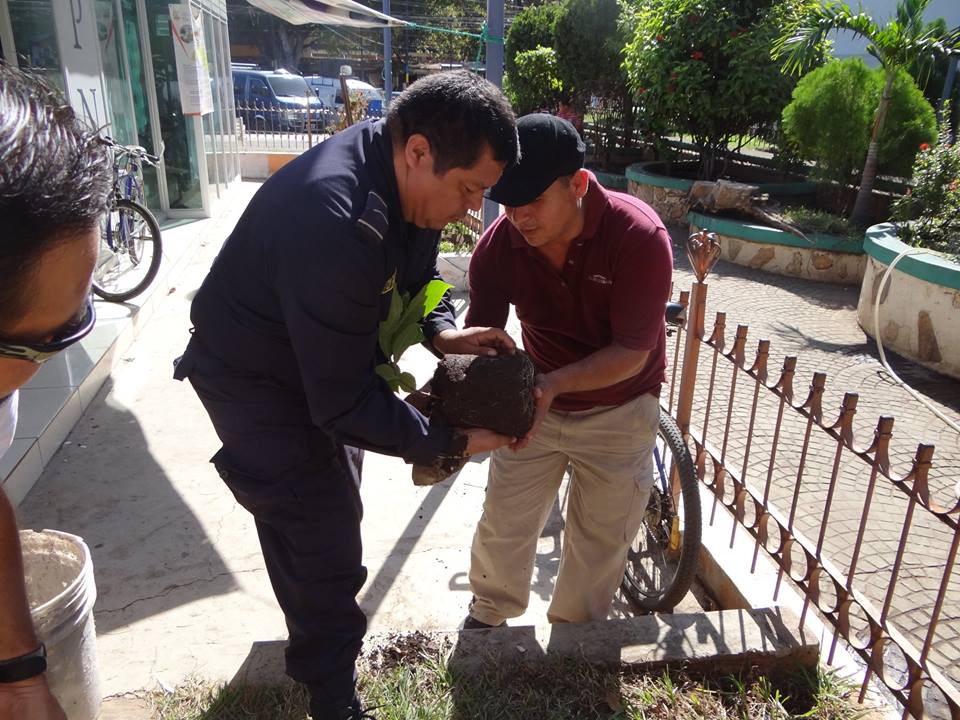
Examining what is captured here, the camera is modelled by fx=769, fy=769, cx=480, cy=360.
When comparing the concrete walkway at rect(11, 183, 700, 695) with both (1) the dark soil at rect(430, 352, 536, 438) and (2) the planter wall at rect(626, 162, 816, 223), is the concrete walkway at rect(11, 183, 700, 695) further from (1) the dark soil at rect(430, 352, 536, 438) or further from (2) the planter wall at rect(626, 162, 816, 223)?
(2) the planter wall at rect(626, 162, 816, 223)

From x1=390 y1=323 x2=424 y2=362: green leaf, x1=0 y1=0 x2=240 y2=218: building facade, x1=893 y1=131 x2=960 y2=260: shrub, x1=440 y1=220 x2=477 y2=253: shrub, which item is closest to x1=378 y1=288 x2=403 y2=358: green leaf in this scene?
x1=390 y1=323 x2=424 y2=362: green leaf

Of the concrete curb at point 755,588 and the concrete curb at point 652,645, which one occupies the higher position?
the concrete curb at point 652,645

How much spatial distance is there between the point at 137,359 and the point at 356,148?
13.8 feet

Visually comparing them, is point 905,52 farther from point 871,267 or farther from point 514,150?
point 514,150

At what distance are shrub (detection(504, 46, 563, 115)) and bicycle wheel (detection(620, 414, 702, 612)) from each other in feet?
46.2

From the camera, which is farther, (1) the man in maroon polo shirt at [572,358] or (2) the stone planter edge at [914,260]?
Answer: (2) the stone planter edge at [914,260]

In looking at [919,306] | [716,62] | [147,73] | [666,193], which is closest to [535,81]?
[716,62]

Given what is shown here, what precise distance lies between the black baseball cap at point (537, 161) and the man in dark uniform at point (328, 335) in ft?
0.77

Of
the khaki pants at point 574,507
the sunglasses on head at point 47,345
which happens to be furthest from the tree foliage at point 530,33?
the sunglasses on head at point 47,345

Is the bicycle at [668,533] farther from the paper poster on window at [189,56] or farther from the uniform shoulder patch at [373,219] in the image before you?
the paper poster on window at [189,56]

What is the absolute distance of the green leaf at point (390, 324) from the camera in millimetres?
2300

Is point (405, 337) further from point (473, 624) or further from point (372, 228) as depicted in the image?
point (473, 624)

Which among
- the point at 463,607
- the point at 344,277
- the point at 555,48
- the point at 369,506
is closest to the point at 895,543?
the point at 463,607

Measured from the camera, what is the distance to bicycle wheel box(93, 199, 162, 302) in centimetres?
616
